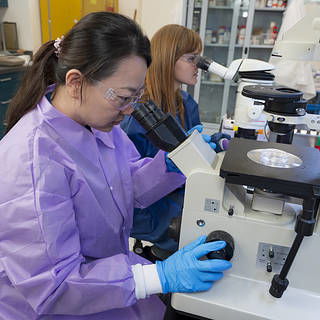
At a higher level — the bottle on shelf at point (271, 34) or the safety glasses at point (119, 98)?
the bottle on shelf at point (271, 34)

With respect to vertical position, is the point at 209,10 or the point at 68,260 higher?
the point at 209,10

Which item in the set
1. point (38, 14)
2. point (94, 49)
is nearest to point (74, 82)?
point (94, 49)

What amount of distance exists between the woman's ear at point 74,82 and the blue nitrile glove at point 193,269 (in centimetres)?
48

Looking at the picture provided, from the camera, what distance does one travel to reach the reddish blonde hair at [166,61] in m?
1.62

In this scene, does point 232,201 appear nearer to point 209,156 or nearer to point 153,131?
point 209,156

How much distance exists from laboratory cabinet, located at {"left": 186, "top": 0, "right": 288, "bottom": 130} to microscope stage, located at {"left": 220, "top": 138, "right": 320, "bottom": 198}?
289 centimetres

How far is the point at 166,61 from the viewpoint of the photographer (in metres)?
1.62

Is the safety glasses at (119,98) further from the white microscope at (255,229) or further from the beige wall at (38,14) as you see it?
the beige wall at (38,14)

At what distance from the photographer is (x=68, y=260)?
0.72m

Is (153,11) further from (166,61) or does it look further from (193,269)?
(193,269)

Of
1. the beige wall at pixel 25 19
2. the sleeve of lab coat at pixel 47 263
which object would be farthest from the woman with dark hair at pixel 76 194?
the beige wall at pixel 25 19

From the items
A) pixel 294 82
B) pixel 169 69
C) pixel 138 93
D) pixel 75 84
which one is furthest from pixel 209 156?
pixel 294 82

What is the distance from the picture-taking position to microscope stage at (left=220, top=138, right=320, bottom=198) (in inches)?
24.2

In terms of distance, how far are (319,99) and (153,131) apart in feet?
5.49
